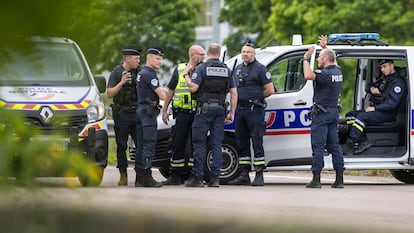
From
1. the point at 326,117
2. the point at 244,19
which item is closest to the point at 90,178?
the point at 326,117

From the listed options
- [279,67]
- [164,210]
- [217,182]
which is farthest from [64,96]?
[164,210]

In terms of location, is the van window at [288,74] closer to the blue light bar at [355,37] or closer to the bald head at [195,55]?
the blue light bar at [355,37]

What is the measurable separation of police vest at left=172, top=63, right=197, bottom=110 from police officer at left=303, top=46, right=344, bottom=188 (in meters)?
1.32

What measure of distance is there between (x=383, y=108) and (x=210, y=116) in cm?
225

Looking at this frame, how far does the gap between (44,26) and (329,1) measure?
36.4 metres

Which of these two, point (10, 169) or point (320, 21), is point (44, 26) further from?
point (320, 21)

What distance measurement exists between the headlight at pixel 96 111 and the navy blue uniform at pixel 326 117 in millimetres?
2355

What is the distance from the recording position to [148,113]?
1138 centimetres

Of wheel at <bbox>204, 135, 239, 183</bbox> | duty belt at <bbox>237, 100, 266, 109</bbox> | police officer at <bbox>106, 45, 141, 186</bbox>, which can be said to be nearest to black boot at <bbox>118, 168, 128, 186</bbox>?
police officer at <bbox>106, 45, 141, 186</bbox>

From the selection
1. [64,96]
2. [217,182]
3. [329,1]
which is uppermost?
[329,1]

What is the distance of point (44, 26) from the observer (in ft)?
5.24

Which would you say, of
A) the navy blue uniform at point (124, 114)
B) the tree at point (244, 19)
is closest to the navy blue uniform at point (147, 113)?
the navy blue uniform at point (124, 114)

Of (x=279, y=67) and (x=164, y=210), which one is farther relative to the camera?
(x=279, y=67)

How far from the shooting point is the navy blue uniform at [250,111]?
464 inches
